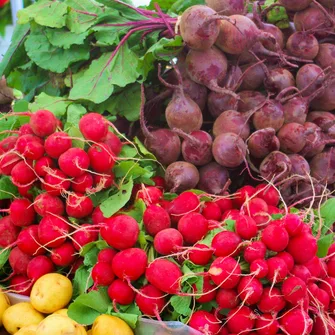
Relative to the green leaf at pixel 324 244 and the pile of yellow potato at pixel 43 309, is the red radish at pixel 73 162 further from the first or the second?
the green leaf at pixel 324 244

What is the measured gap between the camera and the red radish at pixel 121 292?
1160 millimetres

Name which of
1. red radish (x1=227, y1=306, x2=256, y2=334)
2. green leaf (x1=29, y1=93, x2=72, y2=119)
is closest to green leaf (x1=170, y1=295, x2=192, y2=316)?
red radish (x1=227, y1=306, x2=256, y2=334)

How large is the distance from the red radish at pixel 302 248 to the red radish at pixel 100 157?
1.87 ft

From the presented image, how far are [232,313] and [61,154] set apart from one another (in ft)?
2.14

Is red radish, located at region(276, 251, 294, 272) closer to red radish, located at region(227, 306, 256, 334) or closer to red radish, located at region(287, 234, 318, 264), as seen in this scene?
red radish, located at region(287, 234, 318, 264)

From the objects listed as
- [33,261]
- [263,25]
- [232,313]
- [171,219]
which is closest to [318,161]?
[263,25]

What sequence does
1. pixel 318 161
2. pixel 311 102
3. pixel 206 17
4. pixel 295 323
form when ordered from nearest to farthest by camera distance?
pixel 295 323 < pixel 206 17 < pixel 318 161 < pixel 311 102

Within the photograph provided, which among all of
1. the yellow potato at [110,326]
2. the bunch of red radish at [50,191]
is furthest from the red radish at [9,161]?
the yellow potato at [110,326]

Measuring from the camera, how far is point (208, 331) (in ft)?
3.49

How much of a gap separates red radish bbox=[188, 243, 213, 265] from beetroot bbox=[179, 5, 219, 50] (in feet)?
2.46

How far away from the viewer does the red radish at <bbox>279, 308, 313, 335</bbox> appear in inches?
41.2

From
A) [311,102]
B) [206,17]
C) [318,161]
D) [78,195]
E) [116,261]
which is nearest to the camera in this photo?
[116,261]

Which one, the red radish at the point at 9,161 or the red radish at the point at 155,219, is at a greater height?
the red radish at the point at 9,161

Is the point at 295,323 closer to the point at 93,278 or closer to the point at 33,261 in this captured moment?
the point at 93,278
